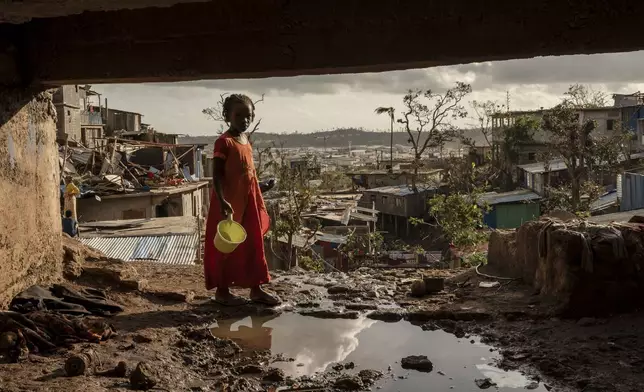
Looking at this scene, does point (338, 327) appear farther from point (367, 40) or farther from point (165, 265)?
point (165, 265)

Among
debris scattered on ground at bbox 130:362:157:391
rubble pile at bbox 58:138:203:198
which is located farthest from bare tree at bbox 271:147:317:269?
debris scattered on ground at bbox 130:362:157:391

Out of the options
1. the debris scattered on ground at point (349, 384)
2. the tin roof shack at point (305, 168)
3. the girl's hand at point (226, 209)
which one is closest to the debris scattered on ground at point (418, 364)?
Result: the debris scattered on ground at point (349, 384)

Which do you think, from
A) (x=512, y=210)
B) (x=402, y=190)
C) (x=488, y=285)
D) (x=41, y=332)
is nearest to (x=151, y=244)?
(x=488, y=285)

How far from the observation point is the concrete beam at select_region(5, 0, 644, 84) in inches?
138

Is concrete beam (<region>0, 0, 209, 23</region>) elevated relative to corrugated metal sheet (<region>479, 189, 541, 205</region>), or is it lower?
elevated

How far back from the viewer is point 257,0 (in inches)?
153

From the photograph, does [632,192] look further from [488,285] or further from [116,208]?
[116,208]

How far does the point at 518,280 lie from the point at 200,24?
360 centimetres

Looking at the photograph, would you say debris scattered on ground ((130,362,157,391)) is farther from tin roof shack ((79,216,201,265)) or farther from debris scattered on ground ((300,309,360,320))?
tin roof shack ((79,216,201,265))

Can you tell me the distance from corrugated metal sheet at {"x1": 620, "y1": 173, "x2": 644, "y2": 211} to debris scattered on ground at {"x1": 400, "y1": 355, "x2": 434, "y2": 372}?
636 inches

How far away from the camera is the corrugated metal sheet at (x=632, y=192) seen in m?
18.0

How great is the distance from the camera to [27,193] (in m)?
4.72

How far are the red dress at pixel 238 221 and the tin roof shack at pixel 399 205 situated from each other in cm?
2720

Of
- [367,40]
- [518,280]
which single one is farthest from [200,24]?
[518,280]
